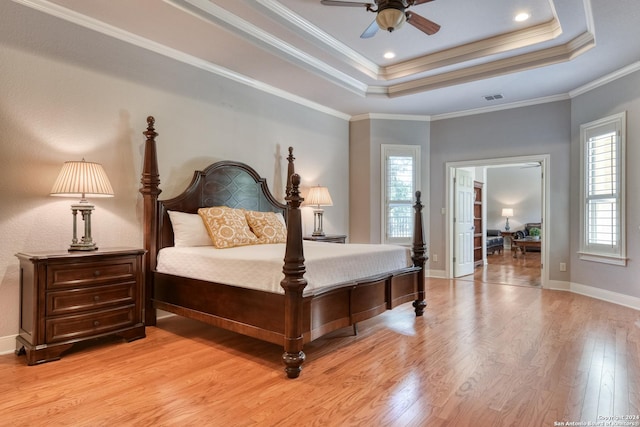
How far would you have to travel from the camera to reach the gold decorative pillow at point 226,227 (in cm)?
354

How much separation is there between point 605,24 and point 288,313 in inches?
144

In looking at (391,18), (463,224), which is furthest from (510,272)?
(391,18)

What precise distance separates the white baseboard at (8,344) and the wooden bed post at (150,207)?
36.9 inches

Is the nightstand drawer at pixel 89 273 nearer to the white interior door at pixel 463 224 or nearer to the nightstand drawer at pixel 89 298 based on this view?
the nightstand drawer at pixel 89 298

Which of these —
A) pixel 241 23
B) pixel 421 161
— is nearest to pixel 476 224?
pixel 421 161

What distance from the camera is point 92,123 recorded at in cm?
326

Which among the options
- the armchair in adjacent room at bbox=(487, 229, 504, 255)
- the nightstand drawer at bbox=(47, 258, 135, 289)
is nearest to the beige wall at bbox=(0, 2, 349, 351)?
the nightstand drawer at bbox=(47, 258, 135, 289)

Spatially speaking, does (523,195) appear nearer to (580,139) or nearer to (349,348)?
(580,139)

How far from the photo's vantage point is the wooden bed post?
346 cm

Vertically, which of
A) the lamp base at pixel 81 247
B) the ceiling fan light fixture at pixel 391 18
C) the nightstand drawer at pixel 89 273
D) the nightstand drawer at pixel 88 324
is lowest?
the nightstand drawer at pixel 88 324

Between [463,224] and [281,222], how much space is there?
3.61 m

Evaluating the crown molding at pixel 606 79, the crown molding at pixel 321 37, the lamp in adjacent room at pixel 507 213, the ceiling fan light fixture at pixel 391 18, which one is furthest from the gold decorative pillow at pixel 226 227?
the lamp in adjacent room at pixel 507 213

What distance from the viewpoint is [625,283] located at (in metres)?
4.36

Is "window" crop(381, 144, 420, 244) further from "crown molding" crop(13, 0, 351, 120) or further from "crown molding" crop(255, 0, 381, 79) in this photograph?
"crown molding" crop(13, 0, 351, 120)
